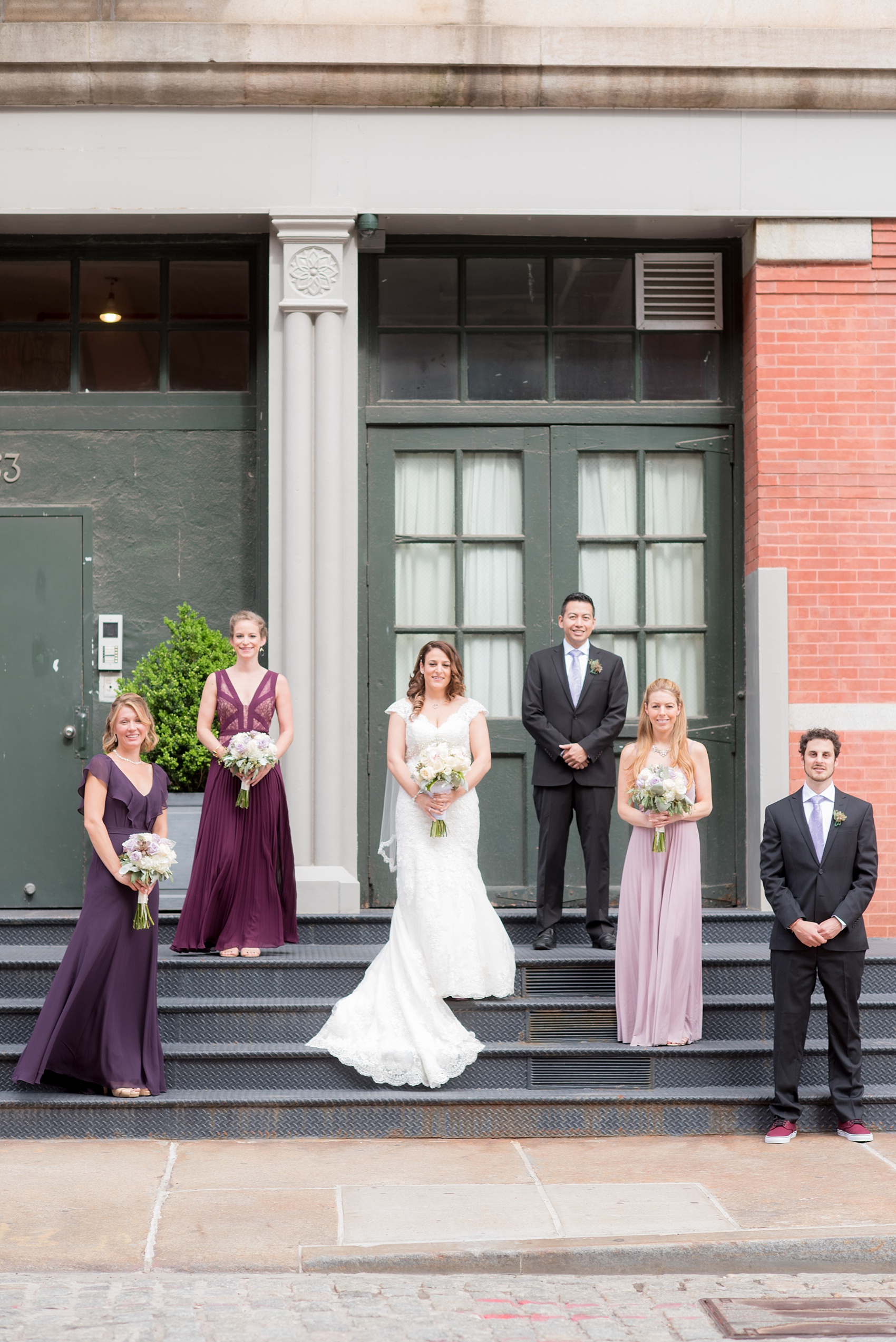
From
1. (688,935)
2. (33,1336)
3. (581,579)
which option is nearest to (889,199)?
(581,579)

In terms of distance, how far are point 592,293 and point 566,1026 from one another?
17.4 ft

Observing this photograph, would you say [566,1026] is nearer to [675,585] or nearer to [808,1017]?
[808,1017]

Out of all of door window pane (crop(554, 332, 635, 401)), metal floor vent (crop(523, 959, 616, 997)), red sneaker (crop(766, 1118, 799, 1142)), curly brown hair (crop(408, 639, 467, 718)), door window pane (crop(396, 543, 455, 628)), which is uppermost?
door window pane (crop(554, 332, 635, 401))

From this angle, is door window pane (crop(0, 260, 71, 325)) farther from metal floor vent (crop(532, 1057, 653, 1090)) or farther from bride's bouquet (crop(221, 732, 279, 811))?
metal floor vent (crop(532, 1057, 653, 1090))

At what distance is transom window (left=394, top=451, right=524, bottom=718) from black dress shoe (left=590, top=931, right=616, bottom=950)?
2.09m

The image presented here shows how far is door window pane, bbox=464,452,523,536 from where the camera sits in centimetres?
1018

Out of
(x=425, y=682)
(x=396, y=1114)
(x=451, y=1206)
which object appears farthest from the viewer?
(x=425, y=682)

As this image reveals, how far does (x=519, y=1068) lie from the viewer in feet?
25.3

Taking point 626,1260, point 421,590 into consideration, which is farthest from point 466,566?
point 626,1260

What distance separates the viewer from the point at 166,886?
893 centimetres

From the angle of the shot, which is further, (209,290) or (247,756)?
(209,290)

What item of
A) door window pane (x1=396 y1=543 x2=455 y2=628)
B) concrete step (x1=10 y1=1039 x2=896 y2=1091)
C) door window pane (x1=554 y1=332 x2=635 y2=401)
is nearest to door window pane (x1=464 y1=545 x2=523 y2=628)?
door window pane (x1=396 y1=543 x2=455 y2=628)

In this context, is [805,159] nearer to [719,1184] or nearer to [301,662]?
[301,662]

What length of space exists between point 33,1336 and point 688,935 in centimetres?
407
